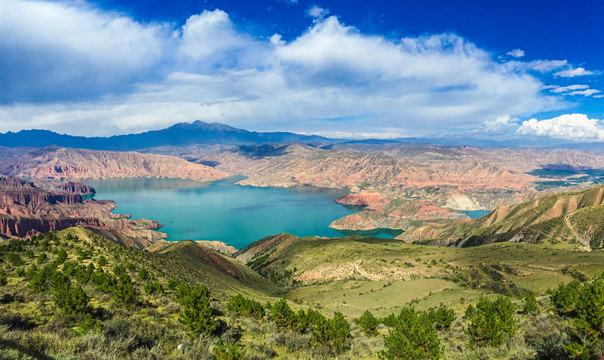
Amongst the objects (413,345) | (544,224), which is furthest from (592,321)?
(544,224)

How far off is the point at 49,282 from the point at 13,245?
56.2 feet

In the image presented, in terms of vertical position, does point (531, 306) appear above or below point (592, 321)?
below

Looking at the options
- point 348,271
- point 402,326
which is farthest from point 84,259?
point 348,271

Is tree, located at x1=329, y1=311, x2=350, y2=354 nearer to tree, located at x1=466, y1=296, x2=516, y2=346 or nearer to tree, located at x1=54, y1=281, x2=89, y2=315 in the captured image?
tree, located at x1=466, y1=296, x2=516, y2=346

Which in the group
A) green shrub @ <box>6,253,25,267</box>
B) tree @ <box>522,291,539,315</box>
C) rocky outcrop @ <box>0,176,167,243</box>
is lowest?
rocky outcrop @ <box>0,176,167,243</box>

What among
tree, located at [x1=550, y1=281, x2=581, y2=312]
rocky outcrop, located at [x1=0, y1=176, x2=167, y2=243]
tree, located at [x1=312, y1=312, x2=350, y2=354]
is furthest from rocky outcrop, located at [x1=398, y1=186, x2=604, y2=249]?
rocky outcrop, located at [x1=0, y1=176, x2=167, y2=243]

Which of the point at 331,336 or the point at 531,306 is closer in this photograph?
the point at 331,336

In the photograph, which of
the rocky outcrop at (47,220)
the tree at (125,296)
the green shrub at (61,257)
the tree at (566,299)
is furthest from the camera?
the rocky outcrop at (47,220)

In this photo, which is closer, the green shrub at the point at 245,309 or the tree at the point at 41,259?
the green shrub at the point at 245,309

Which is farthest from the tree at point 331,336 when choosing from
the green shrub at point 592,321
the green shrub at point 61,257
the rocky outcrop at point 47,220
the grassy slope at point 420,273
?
the rocky outcrop at point 47,220

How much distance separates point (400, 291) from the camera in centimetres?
5028

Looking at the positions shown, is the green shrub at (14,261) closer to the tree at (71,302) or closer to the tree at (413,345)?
the tree at (71,302)

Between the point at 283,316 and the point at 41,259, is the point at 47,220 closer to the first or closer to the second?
the point at 41,259

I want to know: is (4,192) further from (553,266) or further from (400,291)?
(553,266)
